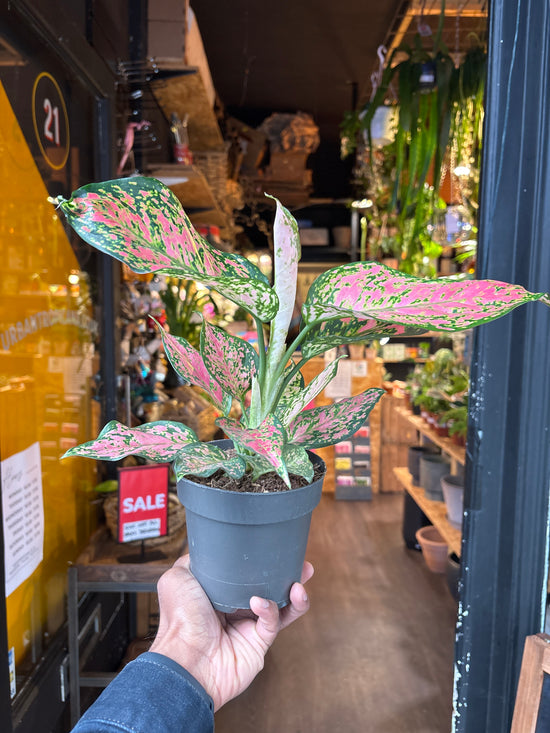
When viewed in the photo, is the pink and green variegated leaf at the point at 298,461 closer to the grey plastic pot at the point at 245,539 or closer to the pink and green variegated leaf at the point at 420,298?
the grey plastic pot at the point at 245,539

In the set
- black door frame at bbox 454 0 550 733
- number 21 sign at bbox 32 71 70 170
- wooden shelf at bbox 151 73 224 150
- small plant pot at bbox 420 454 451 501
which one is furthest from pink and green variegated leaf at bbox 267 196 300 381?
small plant pot at bbox 420 454 451 501

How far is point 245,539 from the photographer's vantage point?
72cm

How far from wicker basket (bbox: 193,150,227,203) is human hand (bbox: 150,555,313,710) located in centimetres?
301

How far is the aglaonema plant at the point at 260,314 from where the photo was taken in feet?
1.78

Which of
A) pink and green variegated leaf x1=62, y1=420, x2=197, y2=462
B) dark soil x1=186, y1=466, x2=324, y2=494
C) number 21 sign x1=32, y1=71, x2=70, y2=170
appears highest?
number 21 sign x1=32, y1=71, x2=70, y2=170

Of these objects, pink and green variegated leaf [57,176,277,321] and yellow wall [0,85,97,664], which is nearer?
pink and green variegated leaf [57,176,277,321]

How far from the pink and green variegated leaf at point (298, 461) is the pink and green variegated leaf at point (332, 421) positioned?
71mm

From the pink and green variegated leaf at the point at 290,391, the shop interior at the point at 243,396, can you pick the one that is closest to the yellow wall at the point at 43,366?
the shop interior at the point at 243,396

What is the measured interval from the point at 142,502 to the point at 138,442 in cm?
111

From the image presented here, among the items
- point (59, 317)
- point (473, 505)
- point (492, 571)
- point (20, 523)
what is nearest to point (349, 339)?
point (473, 505)

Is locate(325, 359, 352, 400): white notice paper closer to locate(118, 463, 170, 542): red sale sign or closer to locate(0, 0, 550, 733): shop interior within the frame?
locate(0, 0, 550, 733): shop interior

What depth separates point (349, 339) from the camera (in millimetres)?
698

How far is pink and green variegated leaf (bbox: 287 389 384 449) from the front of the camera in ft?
2.52

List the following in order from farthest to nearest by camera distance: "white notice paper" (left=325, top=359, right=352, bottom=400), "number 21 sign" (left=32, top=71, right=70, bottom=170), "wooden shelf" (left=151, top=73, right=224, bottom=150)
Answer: "white notice paper" (left=325, top=359, right=352, bottom=400) → "wooden shelf" (left=151, top=73, right=224, bottom=150) → "number 21 sign" (left=32, top=71, right=70, bottom=170)
